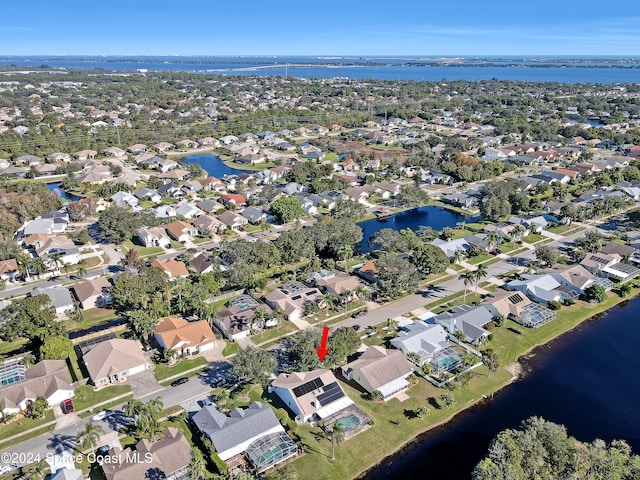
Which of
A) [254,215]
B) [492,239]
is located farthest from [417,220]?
[254,215]

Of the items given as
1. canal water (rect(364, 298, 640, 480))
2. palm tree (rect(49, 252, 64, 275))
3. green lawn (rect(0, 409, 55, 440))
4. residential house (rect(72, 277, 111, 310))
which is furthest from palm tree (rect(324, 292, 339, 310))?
palm tree (rect(49, 252, 64, 275))

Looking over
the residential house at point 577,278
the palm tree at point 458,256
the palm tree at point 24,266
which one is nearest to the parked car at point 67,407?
the palm tree at point 24,266

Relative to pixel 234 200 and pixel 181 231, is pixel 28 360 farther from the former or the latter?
pixel 234 200

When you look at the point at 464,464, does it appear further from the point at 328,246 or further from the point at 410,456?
the point at 328,246

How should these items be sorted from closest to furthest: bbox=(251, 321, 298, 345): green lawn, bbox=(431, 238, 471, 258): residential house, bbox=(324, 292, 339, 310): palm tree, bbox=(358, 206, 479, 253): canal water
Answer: bbox=(251, 321, 298, 345): green lawn
bbox=(324, 292, 339, 310): palm tree
bbox=(431, 238, 471, 258): residential house
bbox=(358, 206, 479, 253): canal water

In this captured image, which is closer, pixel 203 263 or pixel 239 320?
pixel 239 320

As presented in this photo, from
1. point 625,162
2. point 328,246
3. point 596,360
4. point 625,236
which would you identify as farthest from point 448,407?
point 625,162

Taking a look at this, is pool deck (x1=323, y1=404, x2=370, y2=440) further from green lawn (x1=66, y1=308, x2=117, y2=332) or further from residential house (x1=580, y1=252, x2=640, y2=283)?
residential house (x1=580, y1=252, x2=640, y2=283)

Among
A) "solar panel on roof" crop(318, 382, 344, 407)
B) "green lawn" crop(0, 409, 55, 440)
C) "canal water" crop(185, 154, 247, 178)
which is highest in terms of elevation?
"canal water" crop(185, 154, 247, 178)
